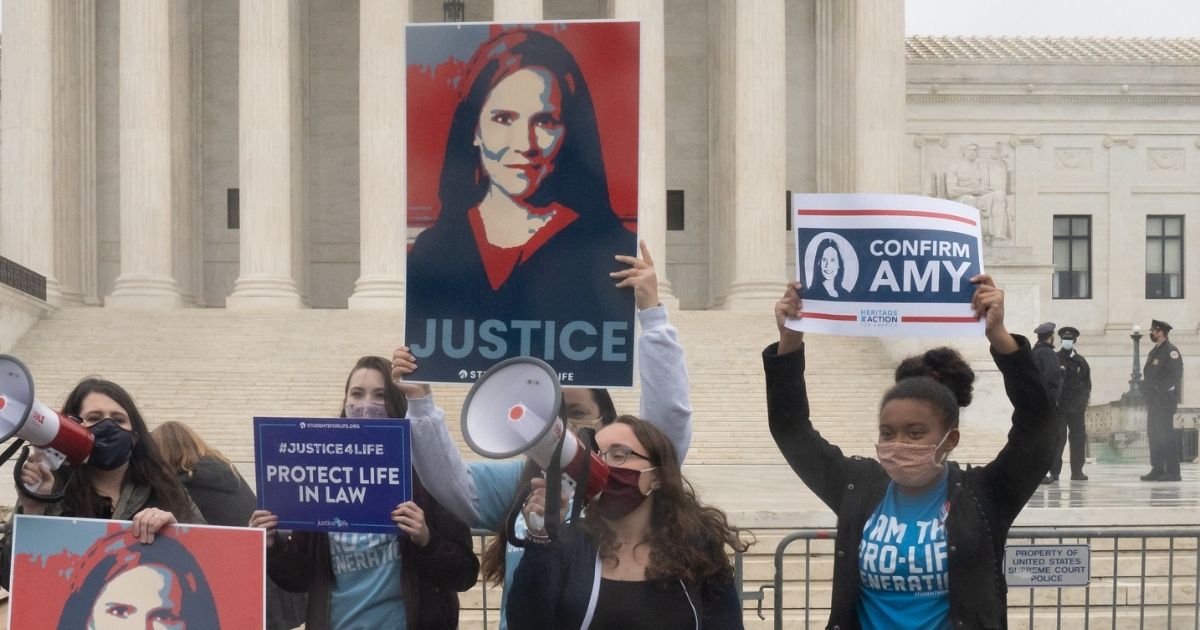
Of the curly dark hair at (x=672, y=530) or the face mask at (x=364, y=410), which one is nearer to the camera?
the curly dark hair at (x=672, y=530)

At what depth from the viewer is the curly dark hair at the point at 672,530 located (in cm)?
472

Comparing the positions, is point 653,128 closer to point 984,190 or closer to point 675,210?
point 675,210

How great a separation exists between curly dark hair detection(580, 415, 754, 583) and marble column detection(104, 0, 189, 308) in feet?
98.6

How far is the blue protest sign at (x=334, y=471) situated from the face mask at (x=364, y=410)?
41 cm

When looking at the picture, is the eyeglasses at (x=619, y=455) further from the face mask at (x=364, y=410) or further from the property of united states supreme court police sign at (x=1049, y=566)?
the property of united states supreme court police sign at (x=1049, y=566)

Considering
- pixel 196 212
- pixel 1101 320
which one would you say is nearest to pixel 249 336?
pixel 196 212

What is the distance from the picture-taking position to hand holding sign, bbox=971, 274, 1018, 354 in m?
5.12

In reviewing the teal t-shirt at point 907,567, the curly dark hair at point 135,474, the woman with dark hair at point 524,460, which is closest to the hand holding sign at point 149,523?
the curly dark hair at point 135,474

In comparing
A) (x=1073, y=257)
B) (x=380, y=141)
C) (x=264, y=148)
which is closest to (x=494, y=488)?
(x=380, y=141)

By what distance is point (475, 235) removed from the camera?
5.95 m

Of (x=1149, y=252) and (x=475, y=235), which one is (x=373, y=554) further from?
(x=1149, y=252)

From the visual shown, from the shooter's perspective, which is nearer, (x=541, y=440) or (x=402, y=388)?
(x=541, y=440)

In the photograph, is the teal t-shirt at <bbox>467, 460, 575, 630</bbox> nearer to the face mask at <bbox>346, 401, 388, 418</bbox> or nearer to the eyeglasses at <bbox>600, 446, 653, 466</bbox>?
the face mask at <bbox>346, 401, 388, 418</bbox>

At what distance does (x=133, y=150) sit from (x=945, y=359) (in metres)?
30.2
